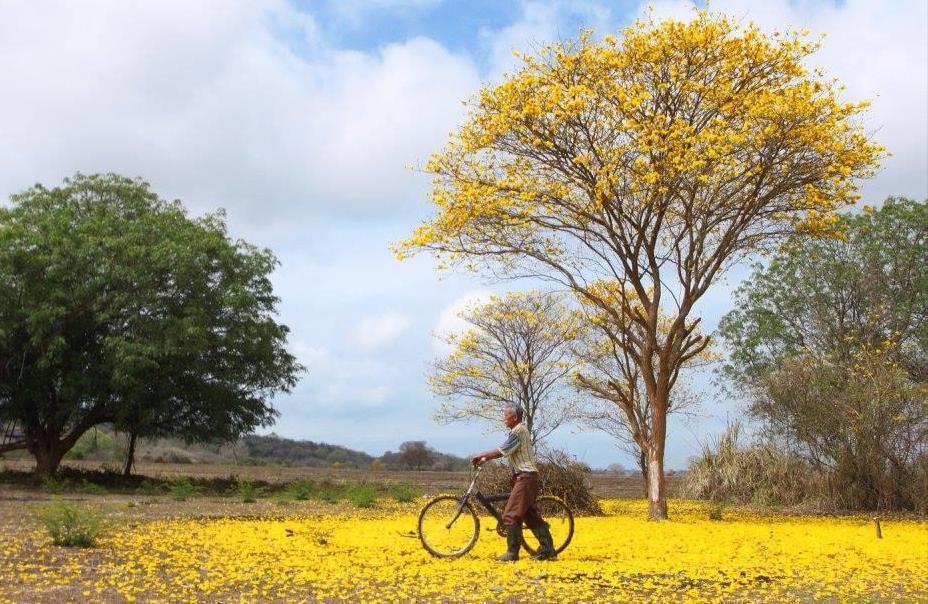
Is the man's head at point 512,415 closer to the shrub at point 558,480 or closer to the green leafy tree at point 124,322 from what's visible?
the shrub at point 558,480

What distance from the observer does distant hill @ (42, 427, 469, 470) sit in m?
47.5

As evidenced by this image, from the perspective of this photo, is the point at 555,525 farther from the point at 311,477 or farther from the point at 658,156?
the point at 311,477

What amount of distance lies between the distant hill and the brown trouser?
3249cm

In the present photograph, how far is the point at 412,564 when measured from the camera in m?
9.86

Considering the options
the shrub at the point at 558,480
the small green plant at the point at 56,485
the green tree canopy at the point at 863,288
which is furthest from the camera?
the green tree canopy at the point at 863,288

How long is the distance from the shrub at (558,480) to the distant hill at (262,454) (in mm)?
25947

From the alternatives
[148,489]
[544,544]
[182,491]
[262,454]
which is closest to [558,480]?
[544,544]

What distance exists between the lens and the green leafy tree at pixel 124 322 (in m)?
21.7

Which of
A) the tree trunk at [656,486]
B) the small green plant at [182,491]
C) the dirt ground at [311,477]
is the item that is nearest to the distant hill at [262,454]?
the dirt ground at [311,477]

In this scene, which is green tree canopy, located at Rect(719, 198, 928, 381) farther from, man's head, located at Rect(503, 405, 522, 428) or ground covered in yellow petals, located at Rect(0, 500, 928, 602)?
man's head, located at Rect(503, 405, 522, 428)

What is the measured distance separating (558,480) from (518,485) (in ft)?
24.8

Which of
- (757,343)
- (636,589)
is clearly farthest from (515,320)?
(636,589)

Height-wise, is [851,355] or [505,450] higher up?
[851,355]

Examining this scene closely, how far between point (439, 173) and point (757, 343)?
20837mm
